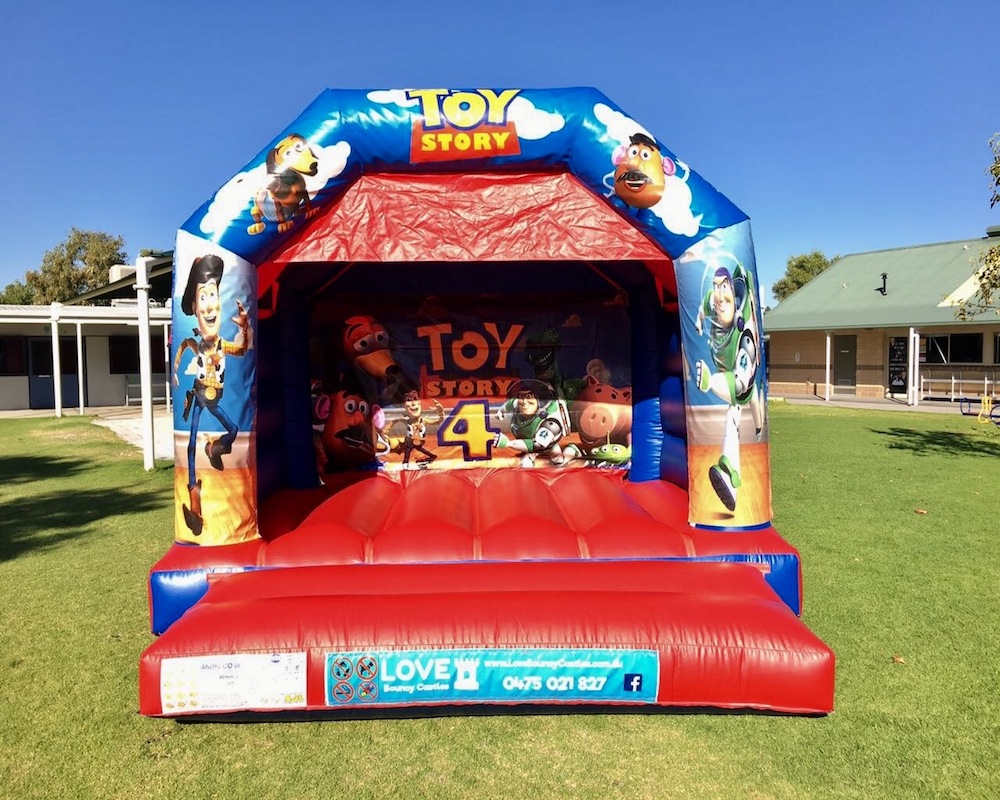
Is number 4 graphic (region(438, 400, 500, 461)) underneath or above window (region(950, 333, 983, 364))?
underneath

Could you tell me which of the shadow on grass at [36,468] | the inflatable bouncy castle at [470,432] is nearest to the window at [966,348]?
the inflatable bouncy castle at [470,432]

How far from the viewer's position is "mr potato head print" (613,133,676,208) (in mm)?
3760

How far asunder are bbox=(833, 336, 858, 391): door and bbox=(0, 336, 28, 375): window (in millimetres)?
21877

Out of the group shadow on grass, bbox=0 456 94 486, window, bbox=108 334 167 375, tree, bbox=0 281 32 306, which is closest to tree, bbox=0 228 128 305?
tree, bbox=0 281 32 306

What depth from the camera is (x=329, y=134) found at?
3.76 meters

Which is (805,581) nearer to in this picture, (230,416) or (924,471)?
(230,416)

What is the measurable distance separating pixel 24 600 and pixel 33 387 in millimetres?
15583

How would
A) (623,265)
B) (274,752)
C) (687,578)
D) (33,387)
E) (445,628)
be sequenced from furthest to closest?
(33,387)
(623,265)
(687,578)
(445,628)
(274,752)

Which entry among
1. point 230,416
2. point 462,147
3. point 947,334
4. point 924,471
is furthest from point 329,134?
point 947,334

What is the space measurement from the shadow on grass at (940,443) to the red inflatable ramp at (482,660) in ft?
27.1

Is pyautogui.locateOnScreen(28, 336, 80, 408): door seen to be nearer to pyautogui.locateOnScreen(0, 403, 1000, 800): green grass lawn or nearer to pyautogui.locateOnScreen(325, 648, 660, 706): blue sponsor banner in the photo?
pyautogui.locateOnScreen(0, 403, 1000, 800): green grass lawn

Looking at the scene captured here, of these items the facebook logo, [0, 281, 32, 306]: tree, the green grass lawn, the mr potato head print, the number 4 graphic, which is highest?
[0, 281, 32, 306]: tree

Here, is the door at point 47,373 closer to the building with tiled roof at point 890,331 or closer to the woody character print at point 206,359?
the woody character print at point 206,359

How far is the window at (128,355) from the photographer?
57.5ft
